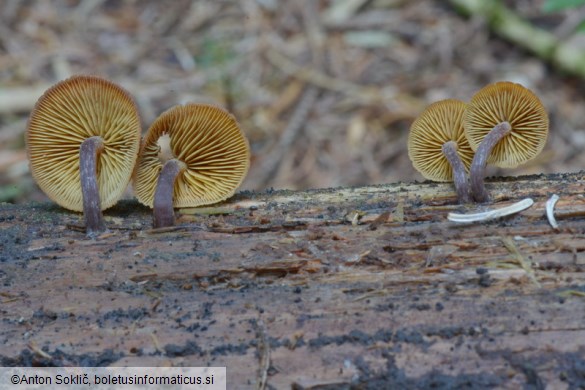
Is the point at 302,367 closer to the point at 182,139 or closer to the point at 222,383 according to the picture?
the point at 222,383

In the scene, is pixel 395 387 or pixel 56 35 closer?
pixel 395 387

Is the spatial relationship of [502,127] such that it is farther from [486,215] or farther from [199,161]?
[199,161]

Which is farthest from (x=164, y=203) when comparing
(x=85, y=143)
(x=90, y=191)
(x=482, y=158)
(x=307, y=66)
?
(x=307, y=66)

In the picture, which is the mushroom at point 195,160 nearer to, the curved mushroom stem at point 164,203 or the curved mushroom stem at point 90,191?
the curved mushroom stem at point 164,203

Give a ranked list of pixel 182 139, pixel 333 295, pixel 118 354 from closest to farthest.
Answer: pixel 118 354 → pixel 333 295 → pixel 182 139

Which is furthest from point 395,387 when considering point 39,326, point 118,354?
point 39,326

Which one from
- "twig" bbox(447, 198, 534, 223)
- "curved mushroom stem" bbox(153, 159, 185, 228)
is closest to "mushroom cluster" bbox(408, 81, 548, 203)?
"twig" bbox(447, 198, 534, 223)

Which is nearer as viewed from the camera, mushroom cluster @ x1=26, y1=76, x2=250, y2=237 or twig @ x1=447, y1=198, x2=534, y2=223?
twig @ x1=447, y1=198, x2=534, y2=223

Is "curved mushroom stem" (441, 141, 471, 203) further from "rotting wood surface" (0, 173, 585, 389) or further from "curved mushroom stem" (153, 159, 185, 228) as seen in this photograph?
"curved mushroom stem" (153, 159, 185, 228)
